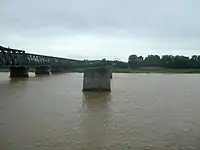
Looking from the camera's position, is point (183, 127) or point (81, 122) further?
point (81, 122)

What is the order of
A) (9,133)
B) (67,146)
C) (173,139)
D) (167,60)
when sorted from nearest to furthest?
1. (67,146)
2. (173,139)
3. (9,133)
4. (167,60)

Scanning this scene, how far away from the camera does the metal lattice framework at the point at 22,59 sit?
3196 inches

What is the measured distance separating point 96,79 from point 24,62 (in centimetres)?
6180

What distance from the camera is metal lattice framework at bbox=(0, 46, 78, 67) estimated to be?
81.2m

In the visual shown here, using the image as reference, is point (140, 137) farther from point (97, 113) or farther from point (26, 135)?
point (97, 113)

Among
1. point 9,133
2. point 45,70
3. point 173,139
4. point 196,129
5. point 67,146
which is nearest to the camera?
point 67,146

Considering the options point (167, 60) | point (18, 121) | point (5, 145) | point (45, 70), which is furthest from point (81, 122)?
point (167, 60)

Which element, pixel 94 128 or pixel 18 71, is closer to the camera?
pixel 94 128

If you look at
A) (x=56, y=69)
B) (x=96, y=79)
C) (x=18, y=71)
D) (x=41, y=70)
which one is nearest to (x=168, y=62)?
(x=56, y=69)

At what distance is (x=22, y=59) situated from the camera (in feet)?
315

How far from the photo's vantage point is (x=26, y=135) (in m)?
14.1

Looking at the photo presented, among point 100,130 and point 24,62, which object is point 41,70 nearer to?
point 24,62

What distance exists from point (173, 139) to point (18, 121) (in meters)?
8.24

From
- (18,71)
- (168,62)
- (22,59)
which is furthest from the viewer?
(168,62)
